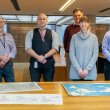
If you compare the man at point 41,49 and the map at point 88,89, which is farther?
the man at point 41,49

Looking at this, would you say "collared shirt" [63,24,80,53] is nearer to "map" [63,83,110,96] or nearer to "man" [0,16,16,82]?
"man" [0,16,16,82]

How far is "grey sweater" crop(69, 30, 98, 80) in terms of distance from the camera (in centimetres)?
317

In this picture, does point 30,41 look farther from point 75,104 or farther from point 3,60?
point 75,104

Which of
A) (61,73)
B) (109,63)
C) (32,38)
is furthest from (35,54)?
(61,73)

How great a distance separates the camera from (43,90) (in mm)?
2090

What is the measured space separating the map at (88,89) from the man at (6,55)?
4.29ft

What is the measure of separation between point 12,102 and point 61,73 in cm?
355

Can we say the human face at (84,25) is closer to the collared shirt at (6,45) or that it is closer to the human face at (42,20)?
the human face at (42,20)

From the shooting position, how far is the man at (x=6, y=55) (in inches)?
134

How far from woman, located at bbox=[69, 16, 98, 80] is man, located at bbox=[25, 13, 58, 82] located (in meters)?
0.31

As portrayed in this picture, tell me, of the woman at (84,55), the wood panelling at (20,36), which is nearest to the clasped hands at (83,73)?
the woman at (84,55)

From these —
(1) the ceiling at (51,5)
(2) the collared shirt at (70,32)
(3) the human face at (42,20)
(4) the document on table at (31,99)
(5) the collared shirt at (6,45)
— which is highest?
(1) the ceiling at (51,5)

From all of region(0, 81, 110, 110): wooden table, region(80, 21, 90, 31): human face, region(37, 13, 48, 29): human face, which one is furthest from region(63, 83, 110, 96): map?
region(37, 13, 48, 29): human face

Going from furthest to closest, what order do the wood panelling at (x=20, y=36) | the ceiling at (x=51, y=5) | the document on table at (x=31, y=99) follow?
1. the wood panelling at (x=20, y=36)
2. the ceiling at (x=51, y=5)
3. the document on table at (x=31, y=99)
